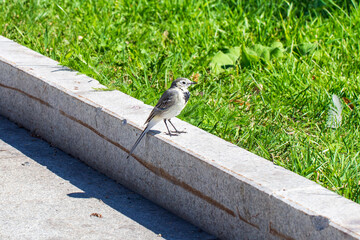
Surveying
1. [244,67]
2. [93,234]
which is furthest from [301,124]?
[93,234]

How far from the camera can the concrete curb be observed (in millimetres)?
3309

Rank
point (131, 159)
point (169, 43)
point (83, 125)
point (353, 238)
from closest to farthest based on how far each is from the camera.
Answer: point (353, 238) < point (131, 159) < point (83, 125) < point (169, 43)

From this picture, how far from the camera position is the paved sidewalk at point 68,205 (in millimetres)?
3734

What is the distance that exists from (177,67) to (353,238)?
3143 mm

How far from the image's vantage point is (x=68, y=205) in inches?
159

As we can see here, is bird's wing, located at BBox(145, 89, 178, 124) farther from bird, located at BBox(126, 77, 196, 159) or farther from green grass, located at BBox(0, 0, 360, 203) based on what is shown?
green grass, located at BBox(0, 0, 360, 203)

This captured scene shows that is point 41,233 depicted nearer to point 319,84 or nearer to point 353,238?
point 353,238

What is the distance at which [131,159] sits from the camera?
4.34m

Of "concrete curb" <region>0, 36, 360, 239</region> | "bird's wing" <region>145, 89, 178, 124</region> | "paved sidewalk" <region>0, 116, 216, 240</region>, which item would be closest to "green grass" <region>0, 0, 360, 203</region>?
"concrete curb" <region>0, 36, 360, 239</region>

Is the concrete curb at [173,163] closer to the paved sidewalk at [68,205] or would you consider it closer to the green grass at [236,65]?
the paved sidewalk at [68,205]

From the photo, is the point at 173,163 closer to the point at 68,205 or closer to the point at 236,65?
the point at 68,205

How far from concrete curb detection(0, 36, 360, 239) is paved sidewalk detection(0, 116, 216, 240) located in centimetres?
11

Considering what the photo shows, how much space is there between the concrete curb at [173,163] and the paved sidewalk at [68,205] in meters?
0.11

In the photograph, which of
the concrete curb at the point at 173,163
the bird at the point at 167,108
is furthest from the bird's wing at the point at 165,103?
the concrete curb at the point at 173,163
